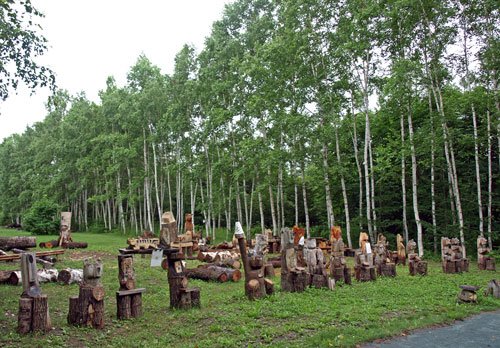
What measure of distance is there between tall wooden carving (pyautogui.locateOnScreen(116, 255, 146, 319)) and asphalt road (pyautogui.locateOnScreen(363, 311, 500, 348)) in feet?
13.1

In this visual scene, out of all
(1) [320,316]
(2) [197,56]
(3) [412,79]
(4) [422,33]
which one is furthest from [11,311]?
(2) [197,56]

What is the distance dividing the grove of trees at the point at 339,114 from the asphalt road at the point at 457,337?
34.1 ft

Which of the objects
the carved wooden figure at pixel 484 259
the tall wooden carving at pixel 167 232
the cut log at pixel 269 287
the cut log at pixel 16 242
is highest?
the tall wooden carving at pixel 167 232

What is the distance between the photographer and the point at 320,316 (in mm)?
7371

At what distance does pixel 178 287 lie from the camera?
795cm

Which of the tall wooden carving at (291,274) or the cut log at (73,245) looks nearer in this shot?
the tall wooden carving at (291,274)

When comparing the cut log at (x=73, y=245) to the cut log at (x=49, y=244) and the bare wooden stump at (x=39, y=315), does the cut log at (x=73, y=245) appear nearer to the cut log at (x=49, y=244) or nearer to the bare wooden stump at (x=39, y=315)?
the cut log at (x=49, y=244)

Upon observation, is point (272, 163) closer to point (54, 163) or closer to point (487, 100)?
point (487, 100)

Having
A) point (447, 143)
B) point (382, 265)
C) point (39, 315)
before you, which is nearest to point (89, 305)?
point (39, 315)

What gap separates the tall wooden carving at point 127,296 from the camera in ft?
23.4

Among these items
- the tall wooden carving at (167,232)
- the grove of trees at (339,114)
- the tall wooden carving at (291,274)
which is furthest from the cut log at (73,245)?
the tall wooden carving at (291,274)

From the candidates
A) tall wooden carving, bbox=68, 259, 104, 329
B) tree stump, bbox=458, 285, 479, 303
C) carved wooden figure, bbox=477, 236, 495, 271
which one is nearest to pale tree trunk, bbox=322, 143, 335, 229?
carved wooden figure, bbox=477, 236, 495, 271

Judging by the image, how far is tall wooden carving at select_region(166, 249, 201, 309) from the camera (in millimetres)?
7906

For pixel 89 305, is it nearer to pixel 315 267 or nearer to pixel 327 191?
pixel 315 267
